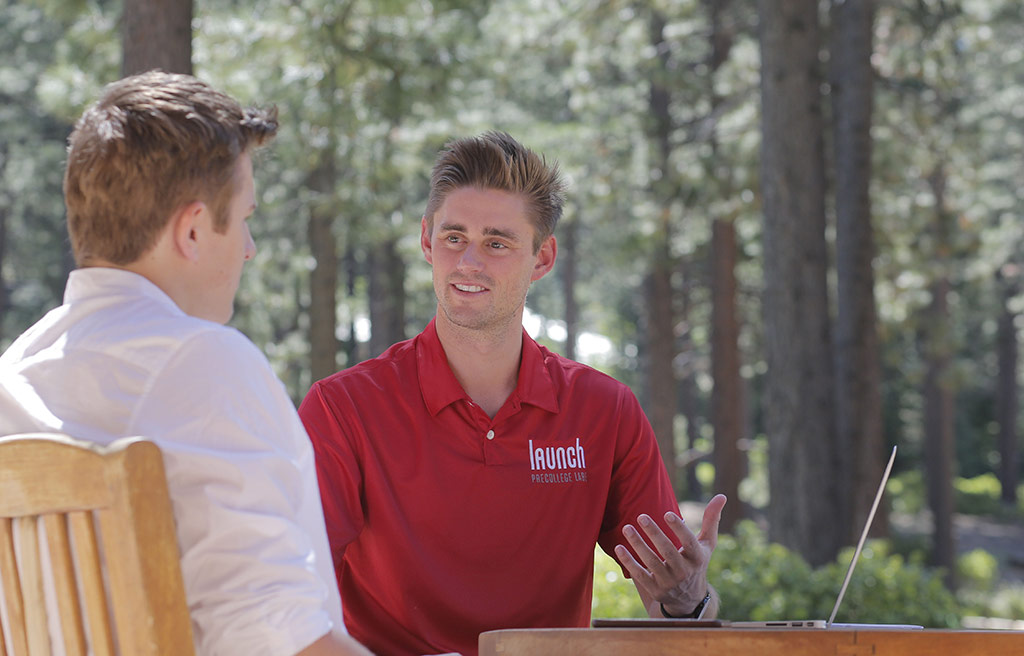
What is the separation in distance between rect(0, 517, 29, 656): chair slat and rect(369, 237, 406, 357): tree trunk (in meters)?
17.7

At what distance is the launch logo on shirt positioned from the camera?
8.73 ft

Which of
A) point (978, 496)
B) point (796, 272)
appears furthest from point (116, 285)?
point (978, 496)

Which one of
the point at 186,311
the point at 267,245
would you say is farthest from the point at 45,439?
the point at 267,245

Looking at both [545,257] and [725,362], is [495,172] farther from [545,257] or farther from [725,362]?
[725,362]

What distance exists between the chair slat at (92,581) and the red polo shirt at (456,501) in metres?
1.11

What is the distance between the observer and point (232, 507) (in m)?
1.40

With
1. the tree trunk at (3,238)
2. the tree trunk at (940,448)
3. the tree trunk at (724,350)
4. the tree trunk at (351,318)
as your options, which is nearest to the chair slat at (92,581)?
the tree trunk at (724,350)

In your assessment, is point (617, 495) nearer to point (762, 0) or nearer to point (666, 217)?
point (762, 0)

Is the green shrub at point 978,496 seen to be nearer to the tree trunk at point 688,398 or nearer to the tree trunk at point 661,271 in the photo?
the tree trunk at point 688,398

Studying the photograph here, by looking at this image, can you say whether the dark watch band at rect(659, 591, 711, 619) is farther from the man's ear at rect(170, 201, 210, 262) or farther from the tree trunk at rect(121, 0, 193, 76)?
the tree trunk at rect(121, 0, 193, 76)

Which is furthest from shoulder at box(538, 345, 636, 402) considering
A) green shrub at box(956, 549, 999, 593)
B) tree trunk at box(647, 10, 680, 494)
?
green shrub at box(956, 549, 999, 593)

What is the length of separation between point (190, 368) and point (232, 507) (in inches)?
7.6

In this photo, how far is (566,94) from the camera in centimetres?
2402

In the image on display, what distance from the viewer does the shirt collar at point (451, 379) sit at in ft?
8.81
